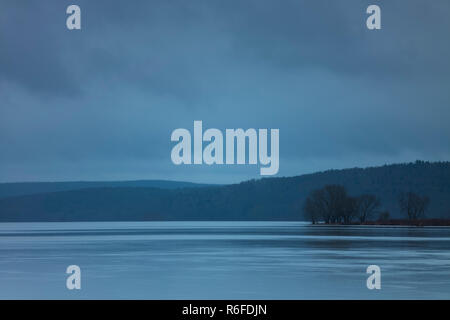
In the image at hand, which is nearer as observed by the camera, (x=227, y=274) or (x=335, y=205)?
(x=227, y=274)

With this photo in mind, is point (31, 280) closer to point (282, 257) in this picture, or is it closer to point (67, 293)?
point (67, 293)

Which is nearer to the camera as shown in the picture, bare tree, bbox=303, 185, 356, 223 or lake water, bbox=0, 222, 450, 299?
lake water, bbox=0, 222, 450, 299

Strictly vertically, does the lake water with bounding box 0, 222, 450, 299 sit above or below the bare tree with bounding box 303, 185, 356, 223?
below

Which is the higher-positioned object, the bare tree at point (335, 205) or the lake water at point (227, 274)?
the bare tree at point (335, 205)

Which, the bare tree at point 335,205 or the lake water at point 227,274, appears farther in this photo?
the bare tree at point 335,205

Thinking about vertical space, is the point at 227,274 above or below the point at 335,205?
below
